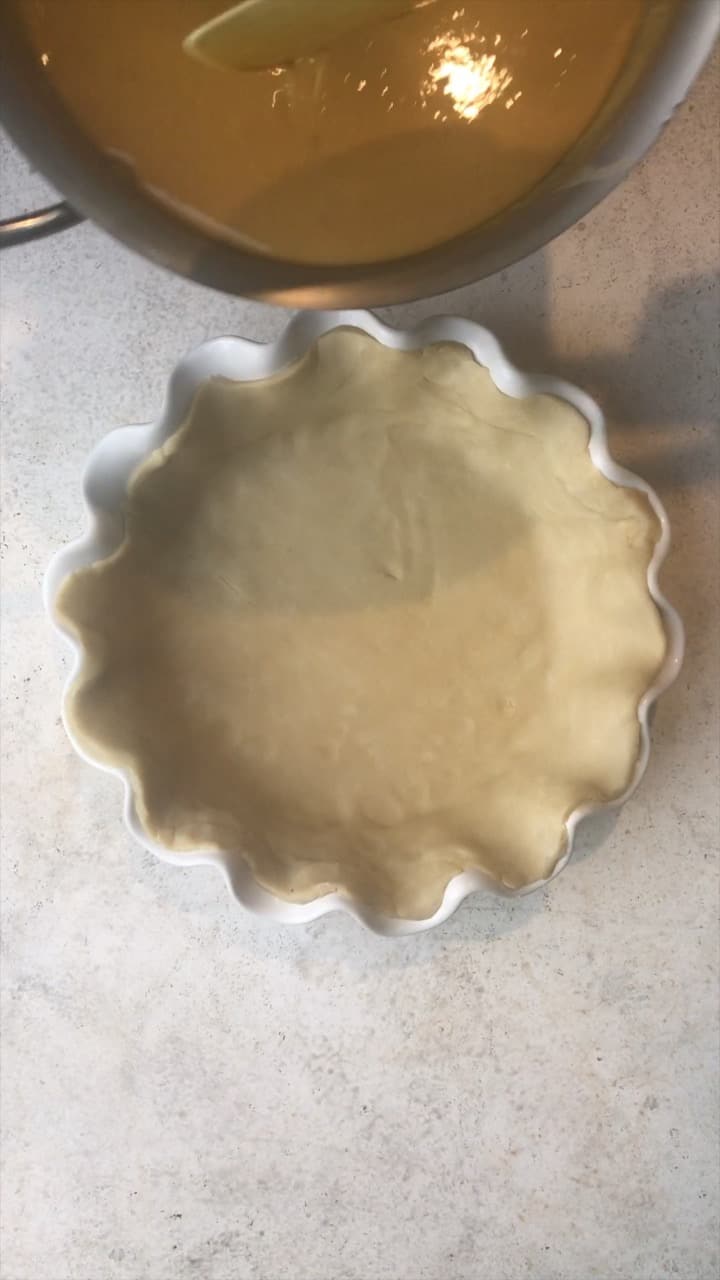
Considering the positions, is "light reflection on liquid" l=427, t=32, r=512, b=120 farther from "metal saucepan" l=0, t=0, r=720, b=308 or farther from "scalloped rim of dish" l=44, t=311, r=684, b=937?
"scalloped rim of dish" l=44, t=311, r=684, b=937

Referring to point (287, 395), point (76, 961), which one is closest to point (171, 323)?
point (287, 395)

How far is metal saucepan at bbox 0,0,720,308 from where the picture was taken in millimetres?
536

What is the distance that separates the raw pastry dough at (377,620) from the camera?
837mm

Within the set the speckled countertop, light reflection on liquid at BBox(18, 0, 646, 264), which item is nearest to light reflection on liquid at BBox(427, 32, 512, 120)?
light reflection on liquid at BBox(18, 0, 646, 264)

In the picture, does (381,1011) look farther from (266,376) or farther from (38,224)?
(38,224)

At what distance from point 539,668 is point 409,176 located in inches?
18.0

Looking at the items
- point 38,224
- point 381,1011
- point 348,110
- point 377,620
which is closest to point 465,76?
point 348,110

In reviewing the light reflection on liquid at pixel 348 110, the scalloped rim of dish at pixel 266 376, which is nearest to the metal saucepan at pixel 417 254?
the light reflection on liquid at pixel 348 110

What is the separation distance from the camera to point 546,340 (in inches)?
35.6

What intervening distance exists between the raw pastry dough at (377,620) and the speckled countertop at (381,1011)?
0.32 feet

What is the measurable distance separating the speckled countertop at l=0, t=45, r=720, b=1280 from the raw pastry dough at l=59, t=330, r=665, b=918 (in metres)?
0.10

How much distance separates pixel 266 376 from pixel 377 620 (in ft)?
0.78

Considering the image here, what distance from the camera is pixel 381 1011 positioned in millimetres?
898

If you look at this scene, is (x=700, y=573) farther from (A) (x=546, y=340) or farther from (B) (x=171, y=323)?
(B) (x=171, y=323)
